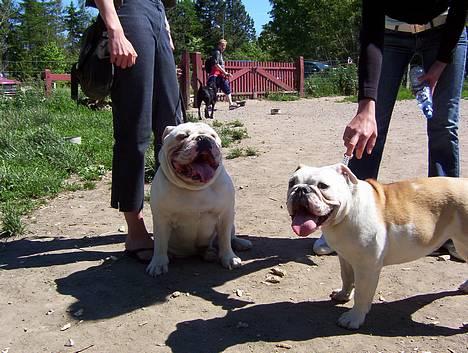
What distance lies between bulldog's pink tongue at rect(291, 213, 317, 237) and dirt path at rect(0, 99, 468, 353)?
557 millimetres

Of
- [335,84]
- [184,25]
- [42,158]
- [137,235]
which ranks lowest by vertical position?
[137,235]

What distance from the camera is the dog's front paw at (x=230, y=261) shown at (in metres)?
3.35

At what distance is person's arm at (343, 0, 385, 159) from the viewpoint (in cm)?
256

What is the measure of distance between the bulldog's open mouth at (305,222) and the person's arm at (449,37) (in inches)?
58.7

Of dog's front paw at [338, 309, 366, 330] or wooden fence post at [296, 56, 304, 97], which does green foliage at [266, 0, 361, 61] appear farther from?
dog's front paw at [338, 309, 366, 330]

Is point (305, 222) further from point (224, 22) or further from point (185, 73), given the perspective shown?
point (224, 22)

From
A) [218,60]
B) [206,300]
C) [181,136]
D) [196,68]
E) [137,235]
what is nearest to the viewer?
[206,300]

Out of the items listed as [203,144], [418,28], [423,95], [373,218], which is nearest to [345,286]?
[373,218]

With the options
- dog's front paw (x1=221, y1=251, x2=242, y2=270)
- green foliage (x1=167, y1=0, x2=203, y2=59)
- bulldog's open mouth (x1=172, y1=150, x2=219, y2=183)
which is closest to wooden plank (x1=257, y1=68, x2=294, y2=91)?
dog's front paw (x1=221, y1=251, x2=242, y2=270)

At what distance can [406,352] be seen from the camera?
7.73 ft

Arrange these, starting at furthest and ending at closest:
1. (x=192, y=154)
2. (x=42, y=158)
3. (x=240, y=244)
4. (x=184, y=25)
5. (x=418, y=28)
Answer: (x=184, y=25) < (x=42, y=158) < (x=240, y=244) < (x=418, y=28) < (x=192, y=154)

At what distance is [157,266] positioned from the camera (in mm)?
3266

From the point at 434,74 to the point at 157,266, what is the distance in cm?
209

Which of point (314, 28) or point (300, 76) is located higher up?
point (314, 28)
